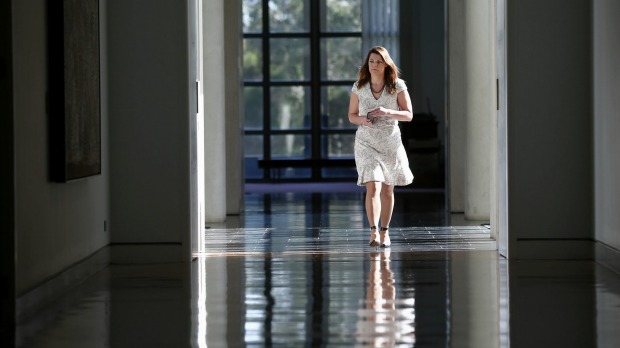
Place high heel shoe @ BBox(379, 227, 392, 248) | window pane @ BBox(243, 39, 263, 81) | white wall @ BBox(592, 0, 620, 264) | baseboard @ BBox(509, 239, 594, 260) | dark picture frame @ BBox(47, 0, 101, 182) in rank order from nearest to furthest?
dark picture frame @ BBox(47, 0, 101, 182), white wall @ BBox(592, 0, 620, 264), baseboard @ BBox(509, 239, 594, 260), high heel shoe @ BBox(379, 227, 392, 248), window pane @ BBox(243, 39, 263, 81)

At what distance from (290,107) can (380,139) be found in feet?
52.7

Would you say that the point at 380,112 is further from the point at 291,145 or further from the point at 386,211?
the point at 291,145

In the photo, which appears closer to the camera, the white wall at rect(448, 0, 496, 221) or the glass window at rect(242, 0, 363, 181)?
→ the white wall at rect(448, 0, 496, 221)

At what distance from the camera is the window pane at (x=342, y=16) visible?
2623 cm

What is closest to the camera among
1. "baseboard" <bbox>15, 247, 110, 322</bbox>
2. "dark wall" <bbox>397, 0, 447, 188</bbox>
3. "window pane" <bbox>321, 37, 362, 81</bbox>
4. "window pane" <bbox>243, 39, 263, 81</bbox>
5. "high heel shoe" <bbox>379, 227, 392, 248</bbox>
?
"baseboard" <bbox>15, 247, 110, 322</bbox>

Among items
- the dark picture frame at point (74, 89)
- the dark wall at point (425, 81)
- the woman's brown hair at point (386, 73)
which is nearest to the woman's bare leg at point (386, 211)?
the woman's brown hair at point (386, 73)

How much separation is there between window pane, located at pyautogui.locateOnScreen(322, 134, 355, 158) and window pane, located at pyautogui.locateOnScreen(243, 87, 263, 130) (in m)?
1.41

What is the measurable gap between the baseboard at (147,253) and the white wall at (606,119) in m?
2.95

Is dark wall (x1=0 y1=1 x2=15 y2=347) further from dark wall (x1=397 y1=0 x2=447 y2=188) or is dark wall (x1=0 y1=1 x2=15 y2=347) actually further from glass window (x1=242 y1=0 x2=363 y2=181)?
glass window (x1=242 y1=0 x2=363 y2=181)

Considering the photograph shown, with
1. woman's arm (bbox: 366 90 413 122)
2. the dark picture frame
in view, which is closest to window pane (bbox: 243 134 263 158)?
woman's arm (bbox: 366 90 413 122)

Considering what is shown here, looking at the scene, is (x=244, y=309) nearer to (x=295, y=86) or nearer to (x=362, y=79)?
(x=362, y=79)

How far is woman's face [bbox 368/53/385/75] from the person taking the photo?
10344 mm

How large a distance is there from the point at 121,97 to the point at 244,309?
3.10 m

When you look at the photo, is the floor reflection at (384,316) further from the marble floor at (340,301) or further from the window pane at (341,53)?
the window pane at (341,53)
